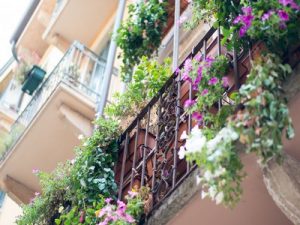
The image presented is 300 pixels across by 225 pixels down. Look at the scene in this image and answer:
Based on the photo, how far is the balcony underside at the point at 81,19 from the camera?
35.8 ft

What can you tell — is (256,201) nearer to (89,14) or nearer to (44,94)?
(44,94)

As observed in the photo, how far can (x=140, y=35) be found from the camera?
8.03 m

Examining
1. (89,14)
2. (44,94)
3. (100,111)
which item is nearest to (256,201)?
(100,111)

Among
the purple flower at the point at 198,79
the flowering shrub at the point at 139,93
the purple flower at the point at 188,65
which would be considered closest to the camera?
the purple flower at the point at 198,79

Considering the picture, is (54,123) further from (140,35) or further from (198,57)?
(198,57)

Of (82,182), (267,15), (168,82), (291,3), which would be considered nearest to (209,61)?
(267,15)

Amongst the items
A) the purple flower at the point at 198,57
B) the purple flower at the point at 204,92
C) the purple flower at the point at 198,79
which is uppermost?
the purple flower at the point at 198,57

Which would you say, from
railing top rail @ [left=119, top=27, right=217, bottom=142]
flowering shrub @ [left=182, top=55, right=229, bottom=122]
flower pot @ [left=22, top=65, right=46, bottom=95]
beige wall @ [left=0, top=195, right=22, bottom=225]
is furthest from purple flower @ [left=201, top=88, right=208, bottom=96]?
beige wall @ [left=0, top=195, right=22, bottom=225]

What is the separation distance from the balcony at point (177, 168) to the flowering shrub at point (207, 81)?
0.07 meters

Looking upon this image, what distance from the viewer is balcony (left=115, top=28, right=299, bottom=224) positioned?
3840 mm

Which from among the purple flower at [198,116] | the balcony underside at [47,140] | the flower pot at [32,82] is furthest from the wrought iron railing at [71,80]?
the purple flower at [198,116]

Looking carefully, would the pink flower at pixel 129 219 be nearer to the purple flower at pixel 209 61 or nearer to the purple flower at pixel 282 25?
the purple flower at pixel 209 61

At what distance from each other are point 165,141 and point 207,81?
763mm

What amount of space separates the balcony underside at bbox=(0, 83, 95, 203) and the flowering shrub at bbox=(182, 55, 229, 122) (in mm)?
4005
